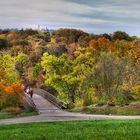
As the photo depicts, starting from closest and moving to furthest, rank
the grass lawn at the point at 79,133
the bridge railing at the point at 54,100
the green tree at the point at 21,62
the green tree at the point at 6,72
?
the grass lawn at the point at 79,133, the bridge railing at the point at 54,100, the green tree at the point at 6,72, the green tree at the point at 21,62

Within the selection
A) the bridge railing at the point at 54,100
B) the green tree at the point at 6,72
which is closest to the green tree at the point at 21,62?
the green tree at the point at 6,72

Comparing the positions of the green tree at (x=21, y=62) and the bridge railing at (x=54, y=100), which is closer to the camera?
the bridge railing at (x=54, y=100)

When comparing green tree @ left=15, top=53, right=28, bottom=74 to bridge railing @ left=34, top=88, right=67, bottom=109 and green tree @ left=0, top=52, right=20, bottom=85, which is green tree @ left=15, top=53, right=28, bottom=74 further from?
bridge railing @ left=34, top=88, right=67, bottom=109

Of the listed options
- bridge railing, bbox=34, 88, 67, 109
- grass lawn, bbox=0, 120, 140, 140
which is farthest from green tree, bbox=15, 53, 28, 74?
grass lawn, bbox=0, 120, 140, 140

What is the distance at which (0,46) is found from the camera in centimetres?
14338

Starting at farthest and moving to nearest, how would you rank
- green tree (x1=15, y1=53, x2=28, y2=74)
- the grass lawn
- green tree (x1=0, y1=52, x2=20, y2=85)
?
green tree (x1=15, y1=53, x2=28, y2=74), green tree (x1=0, y1=52, x2=20, y2=85), the grass lawn

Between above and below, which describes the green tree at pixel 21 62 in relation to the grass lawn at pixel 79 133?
above

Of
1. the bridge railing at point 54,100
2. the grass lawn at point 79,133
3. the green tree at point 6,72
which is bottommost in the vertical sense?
the bridge railing at point 54,100

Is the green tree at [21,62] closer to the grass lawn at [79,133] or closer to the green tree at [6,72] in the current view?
the green tree at [6,72]

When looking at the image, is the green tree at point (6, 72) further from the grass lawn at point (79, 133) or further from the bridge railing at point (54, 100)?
the grass lawn at point (79, 133)

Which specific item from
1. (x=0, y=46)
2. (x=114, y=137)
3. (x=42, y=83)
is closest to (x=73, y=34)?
(x=0, y=46)

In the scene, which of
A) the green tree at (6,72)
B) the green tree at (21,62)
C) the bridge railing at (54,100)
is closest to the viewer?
the bridge railing at (54,100)

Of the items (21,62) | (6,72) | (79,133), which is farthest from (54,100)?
(21,62)

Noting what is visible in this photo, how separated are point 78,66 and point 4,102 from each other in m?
24.1
